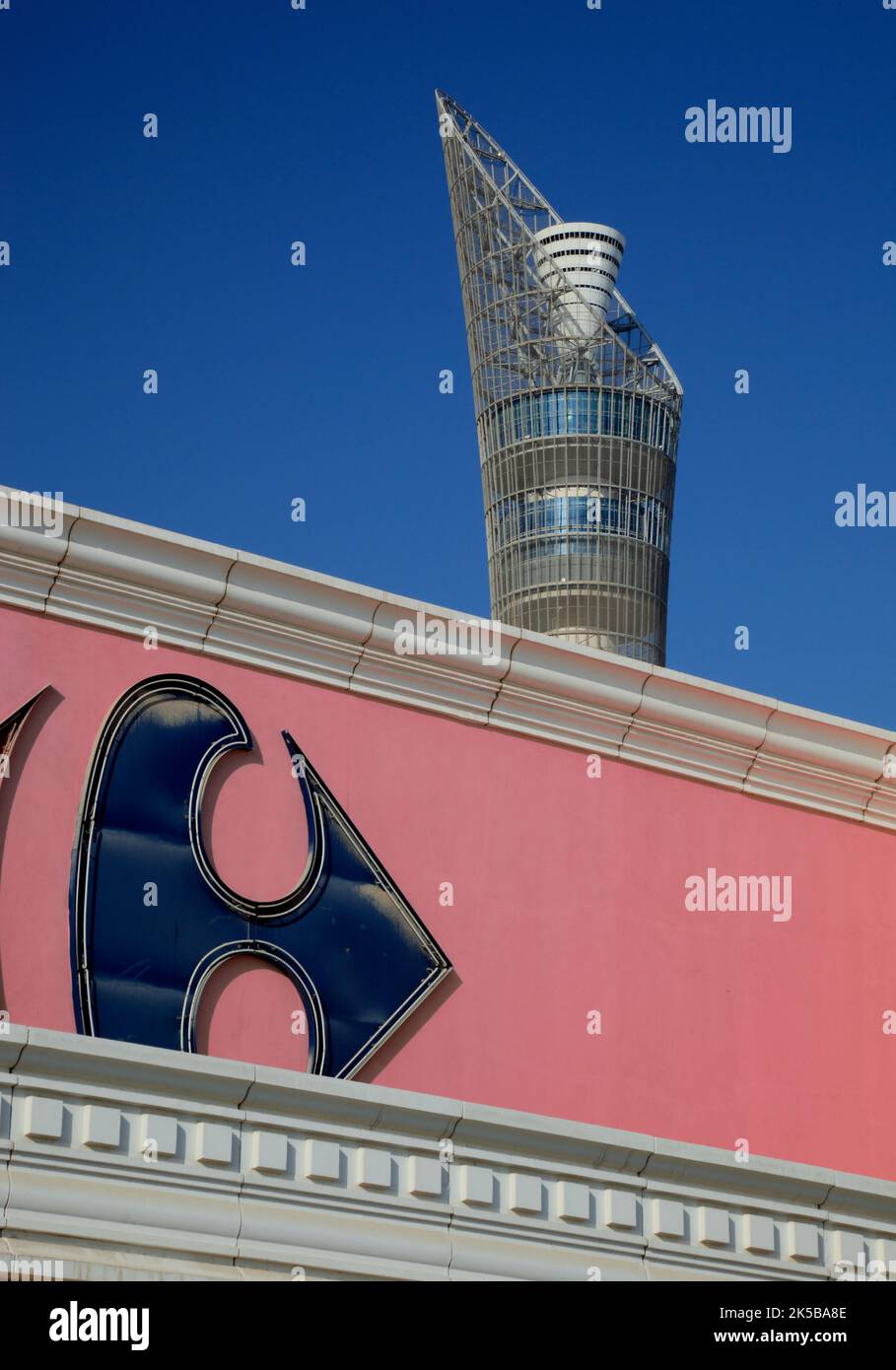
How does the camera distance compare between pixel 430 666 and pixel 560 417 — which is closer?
pixel 430 666

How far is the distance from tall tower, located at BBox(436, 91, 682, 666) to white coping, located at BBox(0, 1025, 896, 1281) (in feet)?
266

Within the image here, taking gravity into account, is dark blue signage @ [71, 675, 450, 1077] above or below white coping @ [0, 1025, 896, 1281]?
above

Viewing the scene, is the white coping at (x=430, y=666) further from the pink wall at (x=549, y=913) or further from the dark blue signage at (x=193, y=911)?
the dark blue signage at (x=193, y=911)

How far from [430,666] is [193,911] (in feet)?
6.77

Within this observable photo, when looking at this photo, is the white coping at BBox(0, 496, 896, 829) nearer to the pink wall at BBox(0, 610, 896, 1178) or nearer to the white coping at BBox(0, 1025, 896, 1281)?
the pink wall at BBox(0, 610, 896, 1178)

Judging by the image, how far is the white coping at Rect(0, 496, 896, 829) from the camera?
10.2 metres

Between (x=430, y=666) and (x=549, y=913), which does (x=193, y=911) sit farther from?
(x=549, y=913)

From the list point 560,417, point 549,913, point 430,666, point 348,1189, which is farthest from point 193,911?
point 560,417

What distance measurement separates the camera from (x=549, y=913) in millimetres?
11125

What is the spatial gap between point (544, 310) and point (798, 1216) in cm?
8706

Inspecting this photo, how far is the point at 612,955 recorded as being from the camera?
1120cm

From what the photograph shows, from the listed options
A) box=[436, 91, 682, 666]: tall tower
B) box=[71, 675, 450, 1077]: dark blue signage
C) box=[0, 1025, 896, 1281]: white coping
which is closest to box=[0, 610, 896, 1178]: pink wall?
→ box=[71, 675, 450, 1077]: dark blue signage

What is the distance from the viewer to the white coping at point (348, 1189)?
6609mm

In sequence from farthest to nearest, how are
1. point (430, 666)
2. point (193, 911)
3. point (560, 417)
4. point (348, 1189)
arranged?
1. point (560, 417)
2. point (430, 666)
3. point (193, 911)
4. point (348, 1189)
